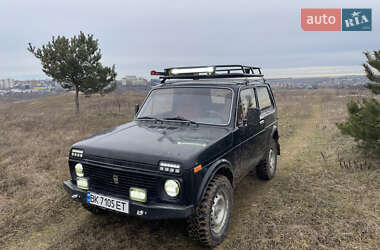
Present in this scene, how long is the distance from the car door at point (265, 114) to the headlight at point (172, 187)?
2.57 m

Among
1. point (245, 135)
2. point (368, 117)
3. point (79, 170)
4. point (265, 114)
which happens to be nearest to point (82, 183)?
point (79, 170)

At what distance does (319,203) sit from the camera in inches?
178

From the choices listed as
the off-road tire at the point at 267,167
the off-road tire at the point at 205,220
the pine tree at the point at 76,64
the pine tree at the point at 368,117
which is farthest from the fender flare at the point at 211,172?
the pine tree at the point at 76,64

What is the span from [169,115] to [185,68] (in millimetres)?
1237

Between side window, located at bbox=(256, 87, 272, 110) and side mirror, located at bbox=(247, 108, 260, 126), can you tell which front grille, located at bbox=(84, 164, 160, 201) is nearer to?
side mirror, located at bbox=(247, 108, 260, 126)

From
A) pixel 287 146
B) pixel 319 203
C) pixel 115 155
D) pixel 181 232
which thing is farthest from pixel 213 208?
pixel 287 146

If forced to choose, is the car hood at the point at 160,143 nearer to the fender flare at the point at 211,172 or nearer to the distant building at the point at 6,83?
the fender flare at the point at 211,172

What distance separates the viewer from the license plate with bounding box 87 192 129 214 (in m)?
3.03

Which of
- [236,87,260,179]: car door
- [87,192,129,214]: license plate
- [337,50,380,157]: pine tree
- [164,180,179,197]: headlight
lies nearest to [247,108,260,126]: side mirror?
[236,87,260,179]: car door

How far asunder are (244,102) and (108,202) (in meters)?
2.63

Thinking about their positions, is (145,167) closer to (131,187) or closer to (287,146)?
(131,187)

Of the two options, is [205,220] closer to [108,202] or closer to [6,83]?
[108,202]

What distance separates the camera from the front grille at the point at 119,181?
2953 mm

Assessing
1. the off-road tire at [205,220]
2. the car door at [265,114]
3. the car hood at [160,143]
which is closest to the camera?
the car hood at [160,143]
